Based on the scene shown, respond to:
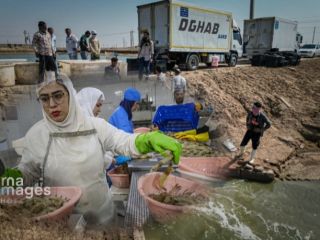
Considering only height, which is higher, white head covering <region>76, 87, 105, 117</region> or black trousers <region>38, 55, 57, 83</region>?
black trousers <region>38, 55, 57, 83</region>

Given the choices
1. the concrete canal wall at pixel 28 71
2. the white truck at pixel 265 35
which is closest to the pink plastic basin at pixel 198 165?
the concrete canal wall at pixel 28 71

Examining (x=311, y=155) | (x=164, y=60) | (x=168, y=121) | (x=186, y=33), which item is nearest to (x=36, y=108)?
(x=168, y=121)

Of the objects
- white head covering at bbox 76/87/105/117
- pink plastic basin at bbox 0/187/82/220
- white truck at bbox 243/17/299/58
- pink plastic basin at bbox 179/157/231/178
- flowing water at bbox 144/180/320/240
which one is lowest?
flowing water at bbox 144/180/320/240

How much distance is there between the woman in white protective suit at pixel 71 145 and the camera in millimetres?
1679

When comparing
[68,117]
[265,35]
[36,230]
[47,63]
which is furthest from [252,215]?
[265,35]

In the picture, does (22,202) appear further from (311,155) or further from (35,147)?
(311,155)

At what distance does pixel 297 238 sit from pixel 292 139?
17.8 ft

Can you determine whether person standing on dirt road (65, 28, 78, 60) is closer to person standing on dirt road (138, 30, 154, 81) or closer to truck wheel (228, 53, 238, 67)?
person standing on dirt road (138, 30, 154, 81)

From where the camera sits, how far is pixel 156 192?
2.15 meters

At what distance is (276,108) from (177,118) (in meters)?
6.76

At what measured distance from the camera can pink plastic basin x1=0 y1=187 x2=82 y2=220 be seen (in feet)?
4.65

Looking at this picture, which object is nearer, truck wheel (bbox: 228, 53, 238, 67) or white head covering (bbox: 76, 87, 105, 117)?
white head covering (bbox: 76, 87, 105, 117)

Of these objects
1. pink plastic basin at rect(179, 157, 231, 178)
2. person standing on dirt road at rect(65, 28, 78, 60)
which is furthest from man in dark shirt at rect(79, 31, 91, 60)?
pink plastic basin at rect(179, 157, 231, 178)

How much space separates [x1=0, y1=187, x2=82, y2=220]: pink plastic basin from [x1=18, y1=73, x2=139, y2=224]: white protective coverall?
0.49ft
